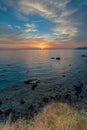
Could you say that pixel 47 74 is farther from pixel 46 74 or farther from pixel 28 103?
pixel 28 103

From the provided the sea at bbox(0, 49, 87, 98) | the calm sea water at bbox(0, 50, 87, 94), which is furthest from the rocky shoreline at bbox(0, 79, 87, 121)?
the calm sea water at bbox(0, 50, 87, 94)

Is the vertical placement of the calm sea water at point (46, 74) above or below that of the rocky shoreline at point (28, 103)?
below

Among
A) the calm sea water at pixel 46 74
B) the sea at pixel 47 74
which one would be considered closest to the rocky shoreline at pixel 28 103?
the sea at pixel 47 74

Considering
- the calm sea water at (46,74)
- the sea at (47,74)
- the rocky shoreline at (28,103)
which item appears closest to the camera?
the rocky shoreline at (28,103)

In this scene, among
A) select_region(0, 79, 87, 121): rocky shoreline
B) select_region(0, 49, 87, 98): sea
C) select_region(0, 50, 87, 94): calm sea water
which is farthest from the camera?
select_region(0, 50, 87, 94): calm sea water

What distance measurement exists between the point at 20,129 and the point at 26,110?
12.9 meters

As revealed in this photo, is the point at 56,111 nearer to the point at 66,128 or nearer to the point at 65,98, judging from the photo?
the point at 66,128

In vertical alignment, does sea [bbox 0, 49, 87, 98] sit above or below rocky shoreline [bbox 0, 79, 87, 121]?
below

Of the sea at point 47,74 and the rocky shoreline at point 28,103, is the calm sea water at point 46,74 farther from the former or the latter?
the rocky shoreline at point 28,103

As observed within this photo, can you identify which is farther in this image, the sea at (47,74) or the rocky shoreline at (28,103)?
the sea at (47,74)

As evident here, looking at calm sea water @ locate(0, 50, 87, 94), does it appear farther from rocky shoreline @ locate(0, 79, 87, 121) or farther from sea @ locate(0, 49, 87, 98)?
rocky shoreline @ locate(0, 79, 87, 121)

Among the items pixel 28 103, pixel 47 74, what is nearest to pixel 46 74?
pixel 47 74

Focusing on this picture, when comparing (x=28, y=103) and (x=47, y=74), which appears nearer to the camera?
(x=28, y=103)

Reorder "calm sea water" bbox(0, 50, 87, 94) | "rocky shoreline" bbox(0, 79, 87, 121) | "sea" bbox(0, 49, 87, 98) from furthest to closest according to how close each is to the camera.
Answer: "calm sea water" bbox(0, 50, 87, 94)
"sea" bbox(0, 49, 87, 98)
"rocky shoreline" bbox(0, 79, 87, 121)
